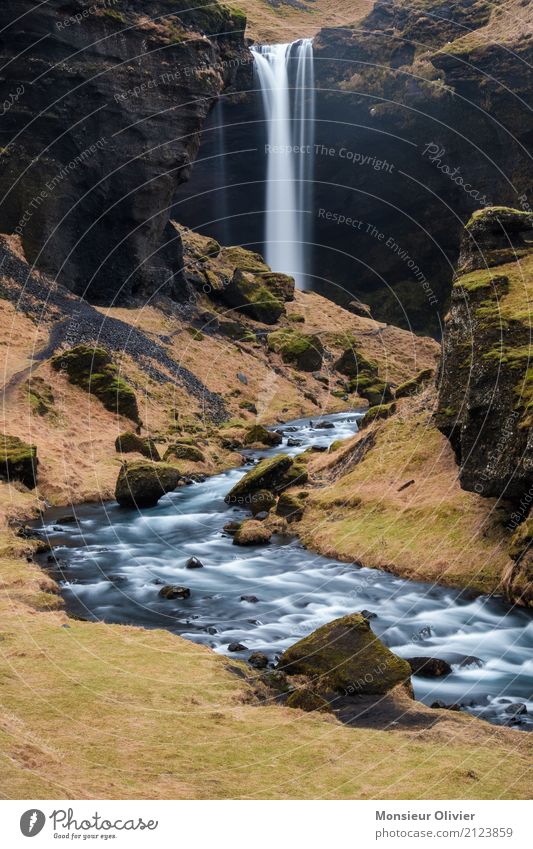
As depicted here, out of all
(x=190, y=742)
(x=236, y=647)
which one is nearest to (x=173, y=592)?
(x=236, y=647)

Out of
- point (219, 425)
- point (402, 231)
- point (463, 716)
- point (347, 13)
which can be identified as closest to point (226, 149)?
point (402, 231)

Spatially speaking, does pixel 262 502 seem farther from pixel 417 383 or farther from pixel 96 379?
pixel 96 379

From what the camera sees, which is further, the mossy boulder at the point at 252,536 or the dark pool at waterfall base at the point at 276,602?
the mossy boulder at the point at 252,536

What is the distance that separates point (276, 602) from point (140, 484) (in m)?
15.3

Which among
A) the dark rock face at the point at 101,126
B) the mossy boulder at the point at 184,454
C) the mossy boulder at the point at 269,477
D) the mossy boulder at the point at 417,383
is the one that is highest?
the dark rock face at the point at 101,126

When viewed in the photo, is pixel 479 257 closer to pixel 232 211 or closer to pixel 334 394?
pixel 334 394

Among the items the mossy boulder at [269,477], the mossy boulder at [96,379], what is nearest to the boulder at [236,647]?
the mossy boulder at [269,477]

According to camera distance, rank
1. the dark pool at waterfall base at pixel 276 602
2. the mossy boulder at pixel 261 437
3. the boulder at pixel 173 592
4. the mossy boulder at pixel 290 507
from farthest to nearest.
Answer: the mossy boulder at pixel 261 437 < the mossy boulder at pixel 290 507 < the boulder at pixel 173 592 < the dark pool at waterfall base at pixel 276 602

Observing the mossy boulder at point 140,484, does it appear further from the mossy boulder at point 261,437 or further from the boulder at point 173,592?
the mossy boulder at point 261,437

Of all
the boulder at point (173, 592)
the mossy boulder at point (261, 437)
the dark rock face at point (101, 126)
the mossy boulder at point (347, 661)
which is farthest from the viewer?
the dark rock face at point (101, 126)

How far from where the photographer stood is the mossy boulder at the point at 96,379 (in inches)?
2148

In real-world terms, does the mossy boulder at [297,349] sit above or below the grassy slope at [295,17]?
below

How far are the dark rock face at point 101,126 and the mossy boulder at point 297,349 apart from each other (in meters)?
12.3

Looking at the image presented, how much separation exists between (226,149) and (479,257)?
3139 inches
